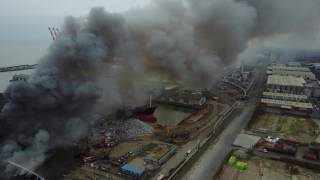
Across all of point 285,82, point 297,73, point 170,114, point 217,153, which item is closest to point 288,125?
point 217,153

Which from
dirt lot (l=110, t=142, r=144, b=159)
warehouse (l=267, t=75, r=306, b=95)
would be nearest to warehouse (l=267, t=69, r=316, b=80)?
warehouse (l=267, t=75, r=306, b=95)

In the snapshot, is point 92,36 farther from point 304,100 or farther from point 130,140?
point 304,100

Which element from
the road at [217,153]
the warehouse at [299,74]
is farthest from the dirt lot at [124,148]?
the warehouse at [299,74]

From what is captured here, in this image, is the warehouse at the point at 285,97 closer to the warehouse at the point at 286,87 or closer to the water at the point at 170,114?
the warehouse at the point at 286,87

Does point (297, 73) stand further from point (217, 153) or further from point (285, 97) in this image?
point (217, 153)

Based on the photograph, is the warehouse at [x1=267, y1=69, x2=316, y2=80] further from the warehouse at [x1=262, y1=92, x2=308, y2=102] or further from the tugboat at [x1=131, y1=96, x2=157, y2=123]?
the tugboat at [x1=131, y1=96, x2=157, y2=123]
